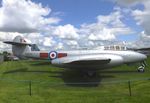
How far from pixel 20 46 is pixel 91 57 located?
10.2m

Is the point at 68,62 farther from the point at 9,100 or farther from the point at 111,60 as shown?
the point at 9,100

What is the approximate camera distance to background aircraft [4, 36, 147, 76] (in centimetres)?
1998

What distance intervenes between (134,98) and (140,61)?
37.7ft

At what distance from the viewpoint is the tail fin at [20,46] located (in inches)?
1062

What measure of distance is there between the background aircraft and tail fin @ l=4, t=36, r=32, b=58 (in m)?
0.42

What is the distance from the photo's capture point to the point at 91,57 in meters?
20.2

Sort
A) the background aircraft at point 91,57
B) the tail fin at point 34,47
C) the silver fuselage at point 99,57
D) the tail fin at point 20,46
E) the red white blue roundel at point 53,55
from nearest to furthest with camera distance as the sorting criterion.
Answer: the background aircraft at point 91,57, the silver fuselage at point 99,57, the red white blue roundel at point 53,55, the tail fin at point 34,47, the tail fin at point 20,46

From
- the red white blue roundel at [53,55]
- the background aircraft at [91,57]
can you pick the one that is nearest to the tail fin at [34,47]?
the background aircraft at [91,57]

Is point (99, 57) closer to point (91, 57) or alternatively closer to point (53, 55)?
point (91, 57)

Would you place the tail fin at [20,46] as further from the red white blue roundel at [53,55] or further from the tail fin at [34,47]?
the red white blue roundel at [53,55]

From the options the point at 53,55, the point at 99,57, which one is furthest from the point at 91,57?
the point at 53,55

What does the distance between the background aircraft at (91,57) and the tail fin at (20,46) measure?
419 millimetres

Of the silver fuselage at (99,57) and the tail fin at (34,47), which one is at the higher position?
the tail fin at (34,47)

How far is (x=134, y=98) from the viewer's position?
11758mm
